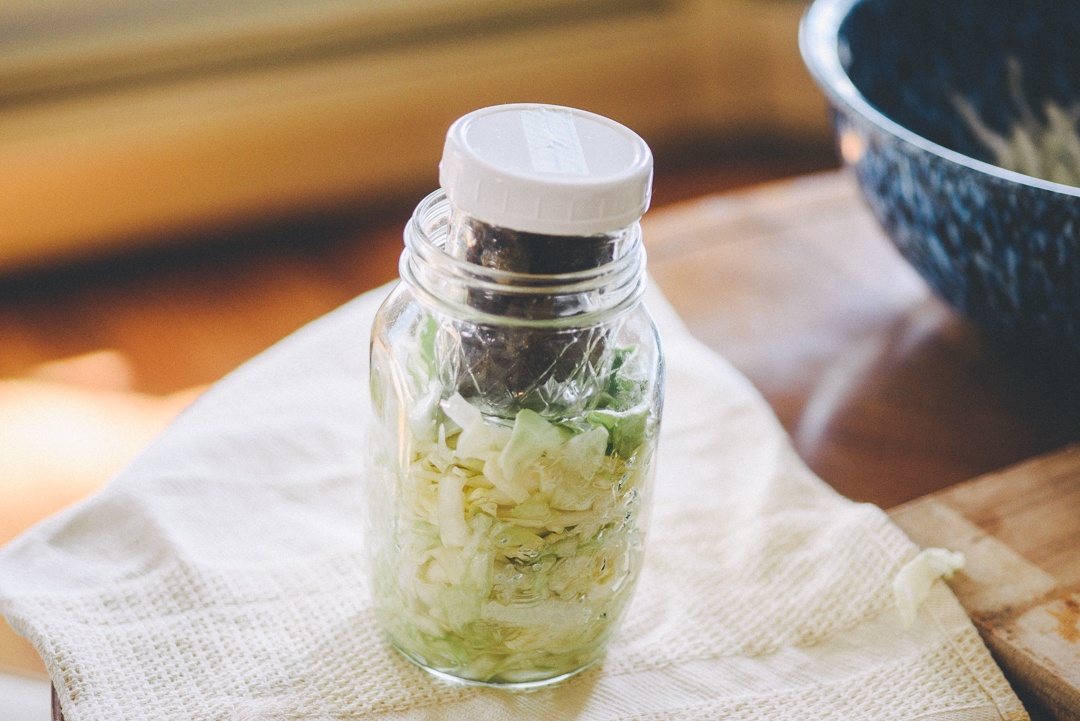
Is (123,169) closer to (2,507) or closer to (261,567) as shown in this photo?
(2,507)

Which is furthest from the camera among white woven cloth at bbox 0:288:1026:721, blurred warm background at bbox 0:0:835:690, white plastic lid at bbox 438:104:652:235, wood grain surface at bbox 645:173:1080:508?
blurred warm background at bbox 0:0:835:690

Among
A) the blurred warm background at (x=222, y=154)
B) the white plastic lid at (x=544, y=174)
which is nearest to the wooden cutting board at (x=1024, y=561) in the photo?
the white plastic lid at (x=544, y=174)

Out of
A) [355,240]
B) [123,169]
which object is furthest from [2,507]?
[355,240]

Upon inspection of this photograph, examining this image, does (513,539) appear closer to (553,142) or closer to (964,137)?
(553,142)

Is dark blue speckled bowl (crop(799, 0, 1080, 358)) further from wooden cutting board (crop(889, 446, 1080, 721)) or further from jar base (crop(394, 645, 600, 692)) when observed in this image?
jar base (crop(394, 645, 600, 692))

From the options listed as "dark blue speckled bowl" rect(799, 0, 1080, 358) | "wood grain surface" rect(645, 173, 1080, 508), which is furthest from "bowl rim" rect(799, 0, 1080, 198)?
"wood grain surface" rect(645, 173, 1080, 508)

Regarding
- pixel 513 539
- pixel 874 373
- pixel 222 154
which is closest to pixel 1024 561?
pixel 874 373

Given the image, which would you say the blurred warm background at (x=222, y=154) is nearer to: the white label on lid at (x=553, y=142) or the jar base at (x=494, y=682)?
the jar base at (x=494, y=682)
